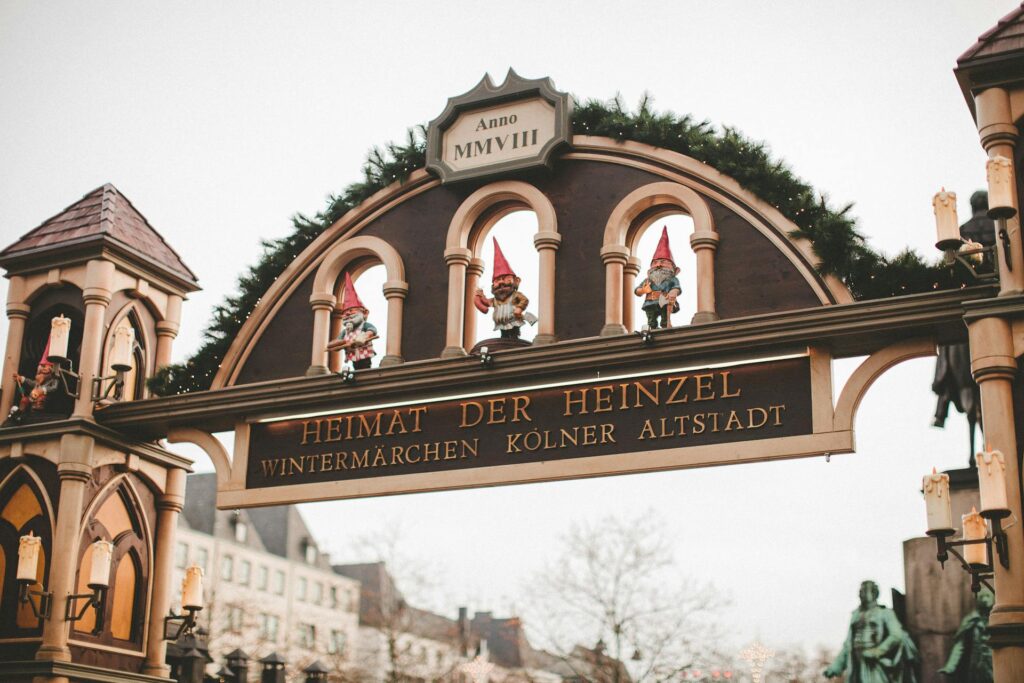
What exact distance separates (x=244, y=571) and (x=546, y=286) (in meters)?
46.8

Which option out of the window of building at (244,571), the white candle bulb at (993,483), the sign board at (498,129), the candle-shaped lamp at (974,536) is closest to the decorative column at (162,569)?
the sign board at (498,129)

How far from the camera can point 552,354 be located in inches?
462

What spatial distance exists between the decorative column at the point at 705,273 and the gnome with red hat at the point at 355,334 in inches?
125

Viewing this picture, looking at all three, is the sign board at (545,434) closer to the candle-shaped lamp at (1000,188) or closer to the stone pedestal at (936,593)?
the candle-shaped lamp at (1000,188)

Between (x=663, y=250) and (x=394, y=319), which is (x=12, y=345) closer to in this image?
(x=394, y=319)

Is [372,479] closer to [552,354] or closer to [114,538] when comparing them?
[552,354]

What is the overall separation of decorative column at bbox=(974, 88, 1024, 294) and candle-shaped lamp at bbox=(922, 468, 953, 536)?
1.63m

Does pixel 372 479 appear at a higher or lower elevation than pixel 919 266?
lower

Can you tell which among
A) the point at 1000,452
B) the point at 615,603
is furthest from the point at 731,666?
the point at 1000,452

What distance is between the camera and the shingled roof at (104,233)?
14.2 metres

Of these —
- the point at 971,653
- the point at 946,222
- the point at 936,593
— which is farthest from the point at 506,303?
the point at 936,593

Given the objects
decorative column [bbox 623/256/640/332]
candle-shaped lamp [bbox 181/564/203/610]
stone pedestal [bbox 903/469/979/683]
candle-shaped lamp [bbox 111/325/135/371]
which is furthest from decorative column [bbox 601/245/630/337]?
stone pedestal [bbox 903/469/979/683]

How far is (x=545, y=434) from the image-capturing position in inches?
465

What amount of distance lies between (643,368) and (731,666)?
2030 cm
